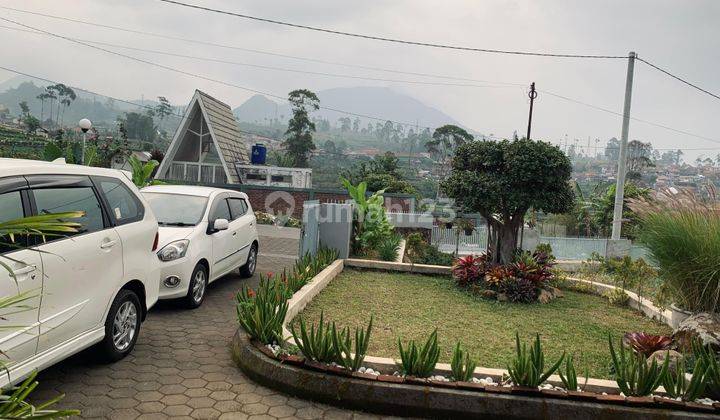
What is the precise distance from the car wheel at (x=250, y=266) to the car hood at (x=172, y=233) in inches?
87.9

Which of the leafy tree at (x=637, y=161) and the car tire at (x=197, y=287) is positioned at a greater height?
the leafy tree at (x=637, y=161)

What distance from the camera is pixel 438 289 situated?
9430mm

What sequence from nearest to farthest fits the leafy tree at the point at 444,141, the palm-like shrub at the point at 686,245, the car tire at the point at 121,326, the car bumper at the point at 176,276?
the car tire at the point at 121,326 → the palm-like shrub at the point at 686,245 → the car bumper at the point at 176,276 → the leafy tree at the point at 444,141

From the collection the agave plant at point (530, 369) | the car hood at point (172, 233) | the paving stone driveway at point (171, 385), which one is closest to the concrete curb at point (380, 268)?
the agave plant at point (530, 369)

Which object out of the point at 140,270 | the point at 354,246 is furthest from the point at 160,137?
the point at 140,270

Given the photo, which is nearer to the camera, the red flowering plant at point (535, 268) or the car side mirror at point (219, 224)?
the car side mirror at point (219, 224)

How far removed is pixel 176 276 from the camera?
691 centimetres

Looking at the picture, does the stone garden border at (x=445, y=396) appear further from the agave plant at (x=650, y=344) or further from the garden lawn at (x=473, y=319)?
the agave plant at (x=650, y=344)

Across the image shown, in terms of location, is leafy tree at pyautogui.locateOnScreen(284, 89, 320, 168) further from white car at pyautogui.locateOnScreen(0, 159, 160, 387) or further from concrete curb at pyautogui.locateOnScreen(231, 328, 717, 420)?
concrete curb at pyautogui.locateOnScreen(231, 328, 717, 420)

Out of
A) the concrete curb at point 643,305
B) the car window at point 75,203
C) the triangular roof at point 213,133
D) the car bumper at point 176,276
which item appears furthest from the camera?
the triangular roof at point 213,133

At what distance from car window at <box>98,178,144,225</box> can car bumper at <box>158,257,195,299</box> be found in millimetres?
1493

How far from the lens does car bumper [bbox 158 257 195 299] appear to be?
685 cm

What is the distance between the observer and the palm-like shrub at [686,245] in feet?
19.4

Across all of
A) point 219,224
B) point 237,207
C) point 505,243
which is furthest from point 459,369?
point 505,243
